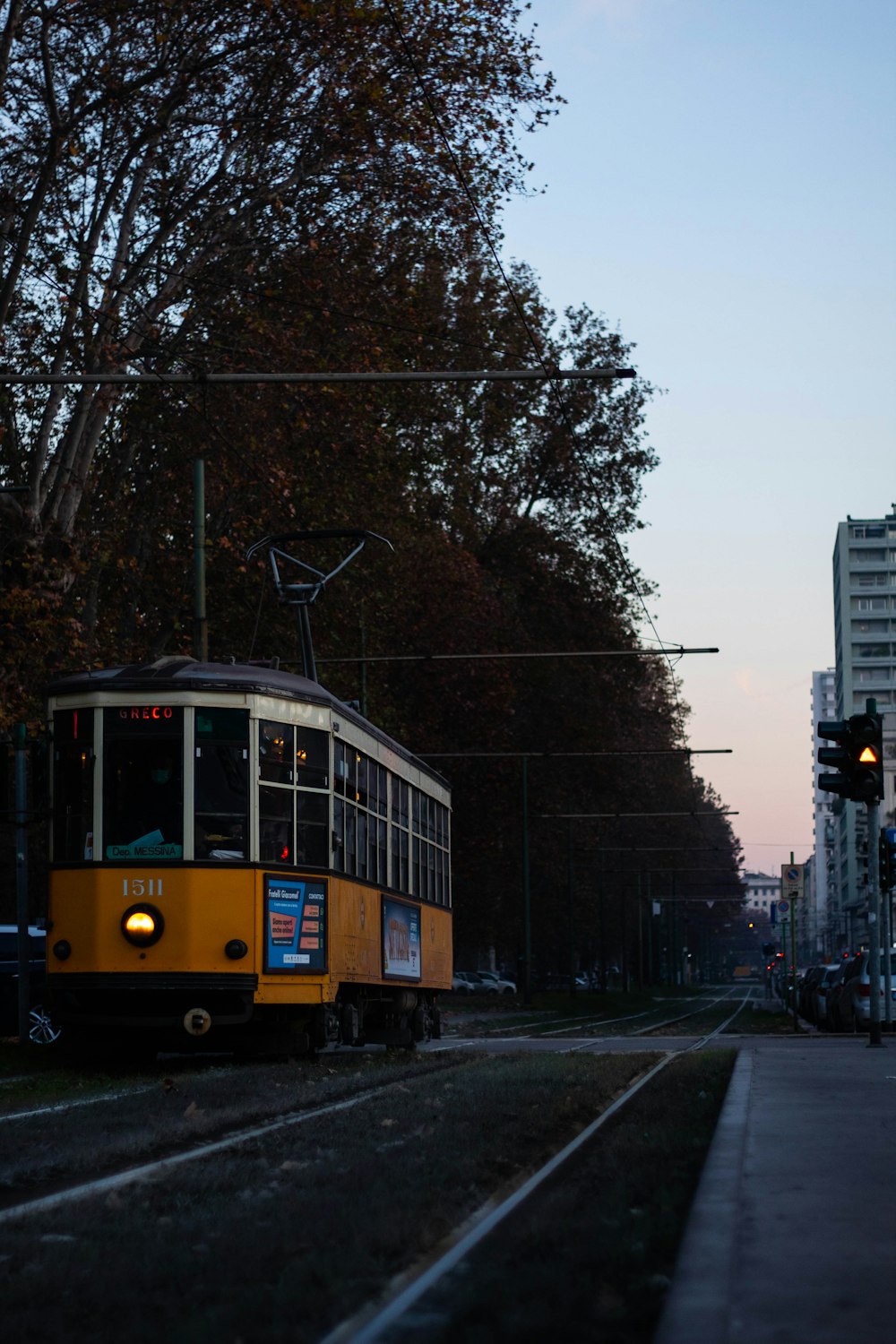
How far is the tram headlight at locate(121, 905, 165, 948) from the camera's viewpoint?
1523 cm

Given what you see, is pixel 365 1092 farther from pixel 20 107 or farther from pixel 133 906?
pixel 20 107

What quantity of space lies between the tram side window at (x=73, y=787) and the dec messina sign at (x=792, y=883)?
13.9 m

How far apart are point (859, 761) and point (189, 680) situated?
7679mm

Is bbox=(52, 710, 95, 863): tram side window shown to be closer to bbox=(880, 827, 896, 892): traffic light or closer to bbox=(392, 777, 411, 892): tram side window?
bbox=(392, 777, 411, 892): tram side window

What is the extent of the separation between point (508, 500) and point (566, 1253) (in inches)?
1635

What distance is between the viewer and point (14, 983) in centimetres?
2133

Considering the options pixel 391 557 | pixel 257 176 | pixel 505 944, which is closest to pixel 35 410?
pixel 257 176

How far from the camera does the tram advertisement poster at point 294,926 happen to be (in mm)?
15602

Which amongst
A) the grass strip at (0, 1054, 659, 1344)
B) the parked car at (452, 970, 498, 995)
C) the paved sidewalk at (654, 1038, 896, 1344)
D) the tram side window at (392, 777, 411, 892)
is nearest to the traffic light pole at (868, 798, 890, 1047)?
the tram side window at (392, 777, 411, 892)

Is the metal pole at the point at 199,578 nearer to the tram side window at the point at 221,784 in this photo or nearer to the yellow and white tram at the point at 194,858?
the yellow and white tram at the point at 194,858

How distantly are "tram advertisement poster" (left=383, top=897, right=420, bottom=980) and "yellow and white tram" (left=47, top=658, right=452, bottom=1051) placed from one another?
8.43 feet

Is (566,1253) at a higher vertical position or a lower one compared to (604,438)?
lower

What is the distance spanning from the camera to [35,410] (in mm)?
28062

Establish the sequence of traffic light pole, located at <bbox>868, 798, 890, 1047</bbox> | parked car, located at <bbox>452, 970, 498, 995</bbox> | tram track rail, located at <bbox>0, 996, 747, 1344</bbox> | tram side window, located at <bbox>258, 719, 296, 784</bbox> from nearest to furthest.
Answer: tram track rail, located at <bbox>0, 996, 747, 1344</bbox> < tram side window, located at <bbox>258, 719, 296, 784</bbox> < traffic light pole, located at <bbox>868, 798, 890, 1047</bbox> < parked car, located at <bbox>452, 970, 498, 995</bbox>
